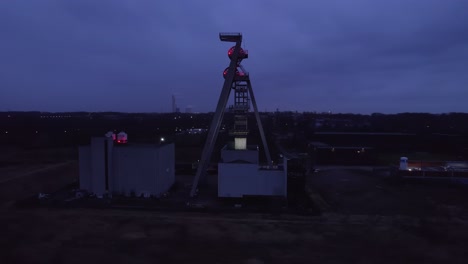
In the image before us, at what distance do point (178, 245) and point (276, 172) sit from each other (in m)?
9.07

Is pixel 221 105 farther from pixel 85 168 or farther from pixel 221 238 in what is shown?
pixel 221 238

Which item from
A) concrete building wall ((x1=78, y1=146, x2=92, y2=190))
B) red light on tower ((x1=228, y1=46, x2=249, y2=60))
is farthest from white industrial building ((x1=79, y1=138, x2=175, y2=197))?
red light on tower ((x1=228, y1=46, x2=249, y2=60))

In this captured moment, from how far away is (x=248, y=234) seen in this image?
46.8 ft

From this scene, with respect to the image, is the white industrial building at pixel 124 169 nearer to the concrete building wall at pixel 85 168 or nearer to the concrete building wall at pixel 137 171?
the concrete building wall at pixel 137 171

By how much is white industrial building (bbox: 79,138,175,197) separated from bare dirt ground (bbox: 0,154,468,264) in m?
3.07

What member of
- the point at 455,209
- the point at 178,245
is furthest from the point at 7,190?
the point at 455,209

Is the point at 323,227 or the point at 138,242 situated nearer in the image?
the point at 138,242

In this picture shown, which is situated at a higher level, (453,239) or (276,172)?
(276,172)

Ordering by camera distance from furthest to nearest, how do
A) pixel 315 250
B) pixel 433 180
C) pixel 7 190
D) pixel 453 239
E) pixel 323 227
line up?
pixel 433 180 < pixel 7 190 < pixel 323 227 < pixel 453 239 < pixel 315 250

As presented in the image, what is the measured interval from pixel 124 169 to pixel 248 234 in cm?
1032

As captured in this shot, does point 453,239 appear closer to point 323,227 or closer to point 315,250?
point 323,227

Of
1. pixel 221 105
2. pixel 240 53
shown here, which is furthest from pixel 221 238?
pixel 240 53

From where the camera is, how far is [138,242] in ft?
43.0

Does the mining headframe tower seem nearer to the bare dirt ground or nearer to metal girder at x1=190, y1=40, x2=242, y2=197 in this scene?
metal girder at x1=190, y1=40, x2=242, y2=197
